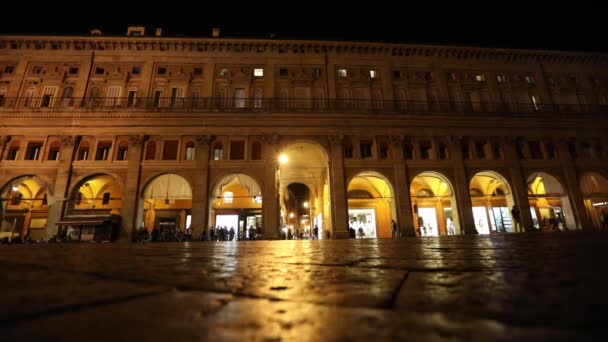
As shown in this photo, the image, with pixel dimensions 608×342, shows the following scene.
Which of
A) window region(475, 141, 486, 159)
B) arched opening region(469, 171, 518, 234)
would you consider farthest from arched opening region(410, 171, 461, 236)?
window region(475, 141, 486, 159)

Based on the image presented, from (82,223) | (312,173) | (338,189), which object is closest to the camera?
(82,223)

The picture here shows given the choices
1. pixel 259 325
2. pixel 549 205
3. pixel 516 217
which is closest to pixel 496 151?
pixel 516 217

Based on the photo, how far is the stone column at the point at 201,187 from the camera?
16891mm

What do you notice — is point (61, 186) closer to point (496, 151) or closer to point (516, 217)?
→ point (516, 217)

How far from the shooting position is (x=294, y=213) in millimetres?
34125

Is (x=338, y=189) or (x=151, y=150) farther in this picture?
(x=151, y=150)

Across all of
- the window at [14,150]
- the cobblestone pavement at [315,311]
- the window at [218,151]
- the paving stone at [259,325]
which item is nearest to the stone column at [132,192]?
the window at [218,151]

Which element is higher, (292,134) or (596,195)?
(292,134)

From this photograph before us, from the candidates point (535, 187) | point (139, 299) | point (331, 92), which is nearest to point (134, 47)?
point (331, 92)

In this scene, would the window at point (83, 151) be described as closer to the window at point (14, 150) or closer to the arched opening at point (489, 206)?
the window at point (14, 150)

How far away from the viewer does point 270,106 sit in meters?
20.2

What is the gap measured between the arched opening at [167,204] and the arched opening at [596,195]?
88.5 ft

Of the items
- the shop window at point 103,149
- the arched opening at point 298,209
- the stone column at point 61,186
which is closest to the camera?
the stone column at point 61,186

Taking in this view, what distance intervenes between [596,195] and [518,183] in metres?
6.12
